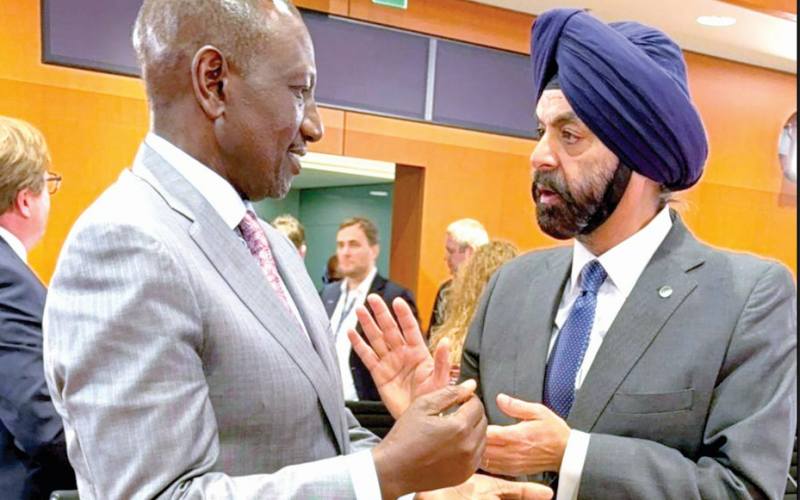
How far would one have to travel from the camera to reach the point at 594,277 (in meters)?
1.75

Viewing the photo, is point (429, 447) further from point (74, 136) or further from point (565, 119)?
point (74, 136)

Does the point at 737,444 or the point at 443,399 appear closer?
the point at 443,399

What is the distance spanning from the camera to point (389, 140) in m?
6.00

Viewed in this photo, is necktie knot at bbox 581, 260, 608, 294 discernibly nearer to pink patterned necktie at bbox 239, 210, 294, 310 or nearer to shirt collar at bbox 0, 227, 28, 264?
pink patterned necktie at bbox 239, 210, 294, 310

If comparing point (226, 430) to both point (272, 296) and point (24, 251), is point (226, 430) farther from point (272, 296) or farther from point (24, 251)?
point (24, 251)

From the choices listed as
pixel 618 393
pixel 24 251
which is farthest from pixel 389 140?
pixel 618 393

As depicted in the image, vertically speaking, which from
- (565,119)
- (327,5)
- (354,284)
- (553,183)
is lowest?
(354,284)

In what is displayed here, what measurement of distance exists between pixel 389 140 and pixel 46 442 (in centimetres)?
406

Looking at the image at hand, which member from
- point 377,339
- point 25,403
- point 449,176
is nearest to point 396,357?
point 377,339

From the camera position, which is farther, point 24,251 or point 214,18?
point 24,251

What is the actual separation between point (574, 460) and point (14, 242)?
5.37 ft

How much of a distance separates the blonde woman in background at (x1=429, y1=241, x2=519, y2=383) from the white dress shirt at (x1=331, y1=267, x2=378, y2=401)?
0.96m

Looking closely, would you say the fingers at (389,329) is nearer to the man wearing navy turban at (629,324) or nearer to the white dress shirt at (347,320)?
the man wearing navy turban at (629,324)

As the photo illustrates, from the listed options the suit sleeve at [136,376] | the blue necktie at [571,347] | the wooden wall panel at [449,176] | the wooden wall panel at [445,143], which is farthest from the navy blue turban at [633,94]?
the wooden wall panel at [449,176]
